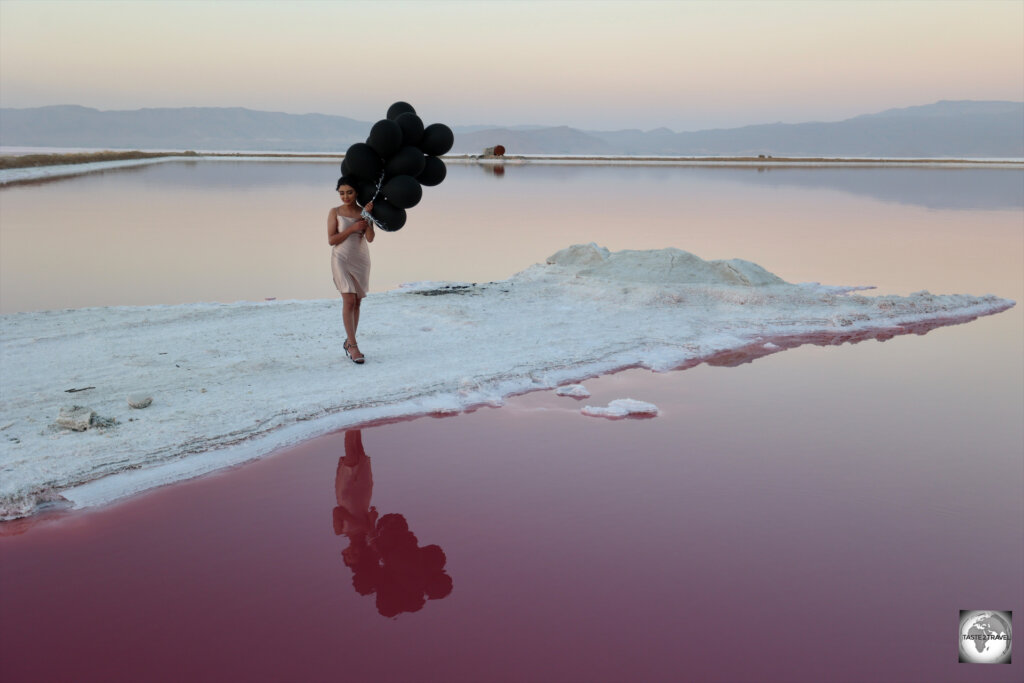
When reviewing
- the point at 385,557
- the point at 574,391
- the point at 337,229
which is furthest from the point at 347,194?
the point at 385,557

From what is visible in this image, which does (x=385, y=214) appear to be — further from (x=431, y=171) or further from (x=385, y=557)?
(x=385, y=557)

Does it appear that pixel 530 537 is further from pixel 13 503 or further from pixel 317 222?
pixel 317 222

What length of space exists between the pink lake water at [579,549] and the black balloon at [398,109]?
3.20m

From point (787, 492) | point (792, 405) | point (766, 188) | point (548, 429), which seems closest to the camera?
point (787, 492)

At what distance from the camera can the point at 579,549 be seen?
416 centimetres

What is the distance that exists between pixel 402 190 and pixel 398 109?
1.05 metres

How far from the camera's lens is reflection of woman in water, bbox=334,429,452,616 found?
377 cm

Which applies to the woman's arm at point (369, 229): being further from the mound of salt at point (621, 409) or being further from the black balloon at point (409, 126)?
the mound of salt at point (621, 409)

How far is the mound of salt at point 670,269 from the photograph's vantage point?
1154 centimetres

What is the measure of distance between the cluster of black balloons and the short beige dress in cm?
28

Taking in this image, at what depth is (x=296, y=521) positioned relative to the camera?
14.6ft

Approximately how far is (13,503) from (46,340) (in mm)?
4096

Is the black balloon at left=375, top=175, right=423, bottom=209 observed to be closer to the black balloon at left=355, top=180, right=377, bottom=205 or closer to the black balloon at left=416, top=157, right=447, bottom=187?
the black balloon at left=355, top=180, right=377, bottom=205

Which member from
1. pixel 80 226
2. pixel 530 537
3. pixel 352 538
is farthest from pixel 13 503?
pixel 80 226
